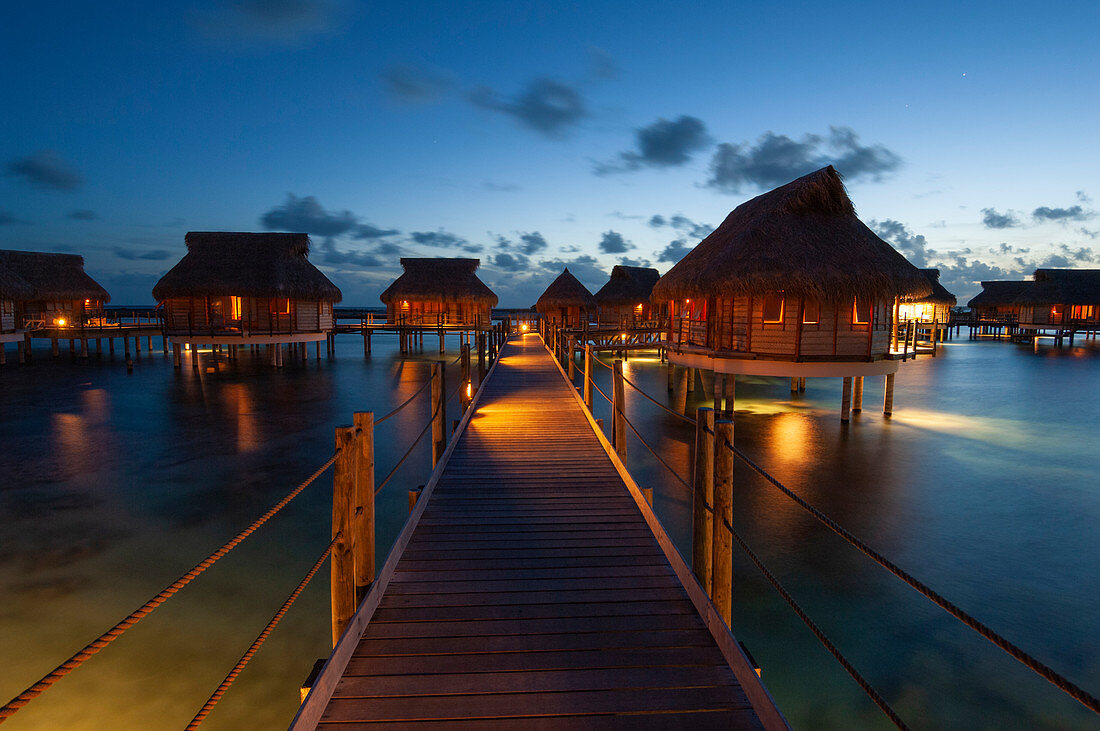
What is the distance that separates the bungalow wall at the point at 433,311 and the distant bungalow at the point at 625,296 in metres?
9.88

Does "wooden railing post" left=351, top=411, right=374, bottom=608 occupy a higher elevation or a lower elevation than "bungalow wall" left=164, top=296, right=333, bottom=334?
lower

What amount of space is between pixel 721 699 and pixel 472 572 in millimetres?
2098

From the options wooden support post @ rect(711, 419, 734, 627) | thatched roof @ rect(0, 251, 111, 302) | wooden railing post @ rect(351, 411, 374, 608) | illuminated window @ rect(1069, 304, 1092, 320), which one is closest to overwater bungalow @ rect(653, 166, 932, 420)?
wooden support post @ rect(711, 419, 734, 627)

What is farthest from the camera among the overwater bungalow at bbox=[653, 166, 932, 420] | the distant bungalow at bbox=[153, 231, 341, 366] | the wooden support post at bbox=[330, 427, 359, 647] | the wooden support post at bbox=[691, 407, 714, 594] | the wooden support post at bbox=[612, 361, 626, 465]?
the distant bungalow at bbox=[153, 231, 341, 366]

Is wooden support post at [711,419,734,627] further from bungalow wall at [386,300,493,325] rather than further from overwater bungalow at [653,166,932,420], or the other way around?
bungalow wall at [386,300,493,325]

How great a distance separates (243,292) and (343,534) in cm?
2749

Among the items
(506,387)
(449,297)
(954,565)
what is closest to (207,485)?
(506,387)

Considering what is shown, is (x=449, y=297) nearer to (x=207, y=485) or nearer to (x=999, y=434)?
(x=207, y=485)

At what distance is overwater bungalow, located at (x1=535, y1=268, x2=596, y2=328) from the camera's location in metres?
39.3

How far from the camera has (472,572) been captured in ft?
14.4

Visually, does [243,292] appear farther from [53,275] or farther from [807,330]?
[807,330]

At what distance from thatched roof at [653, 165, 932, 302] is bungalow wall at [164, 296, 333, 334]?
68.0ft

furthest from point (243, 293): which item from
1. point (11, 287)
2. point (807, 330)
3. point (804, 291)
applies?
point (807, 330)

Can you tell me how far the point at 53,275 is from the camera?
35.6 metres
